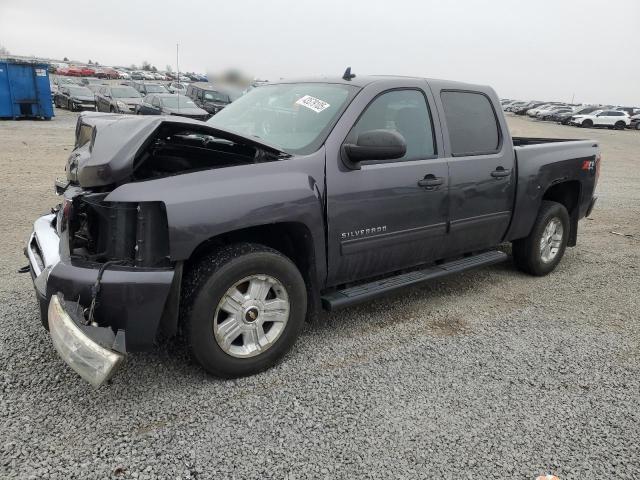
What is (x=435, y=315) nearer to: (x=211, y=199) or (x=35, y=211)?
(x=211, y=199)

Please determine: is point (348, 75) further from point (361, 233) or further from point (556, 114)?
point (556, 114)

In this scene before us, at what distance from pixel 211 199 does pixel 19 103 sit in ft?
74.9

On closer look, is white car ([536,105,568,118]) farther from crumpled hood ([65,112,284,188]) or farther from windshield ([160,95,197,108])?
crumpled hood ([65,112,284,188])

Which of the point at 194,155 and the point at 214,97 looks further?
the point at 214,97

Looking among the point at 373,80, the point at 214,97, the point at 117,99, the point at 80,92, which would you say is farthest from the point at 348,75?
the point at 80,92

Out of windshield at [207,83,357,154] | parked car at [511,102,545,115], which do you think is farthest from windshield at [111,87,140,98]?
parked car at [511,102,545,115]

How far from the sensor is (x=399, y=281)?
12.4ft

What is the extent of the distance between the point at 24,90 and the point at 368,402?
931 inches

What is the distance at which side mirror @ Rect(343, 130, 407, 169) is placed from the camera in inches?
124

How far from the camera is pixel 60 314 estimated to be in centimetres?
Answer: 248

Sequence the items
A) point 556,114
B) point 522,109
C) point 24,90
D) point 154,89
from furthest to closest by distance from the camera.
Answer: point 522,109 → point 556,114 → point 154,89 → point 24,90

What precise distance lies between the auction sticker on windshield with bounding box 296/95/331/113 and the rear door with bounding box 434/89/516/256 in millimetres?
1009

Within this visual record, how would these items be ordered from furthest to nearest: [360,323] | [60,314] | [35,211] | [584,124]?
1. [584,124]
2. [35,211]
3. [360,323]
4. [60,314]

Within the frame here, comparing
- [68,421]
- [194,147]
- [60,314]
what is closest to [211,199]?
[194,147]
